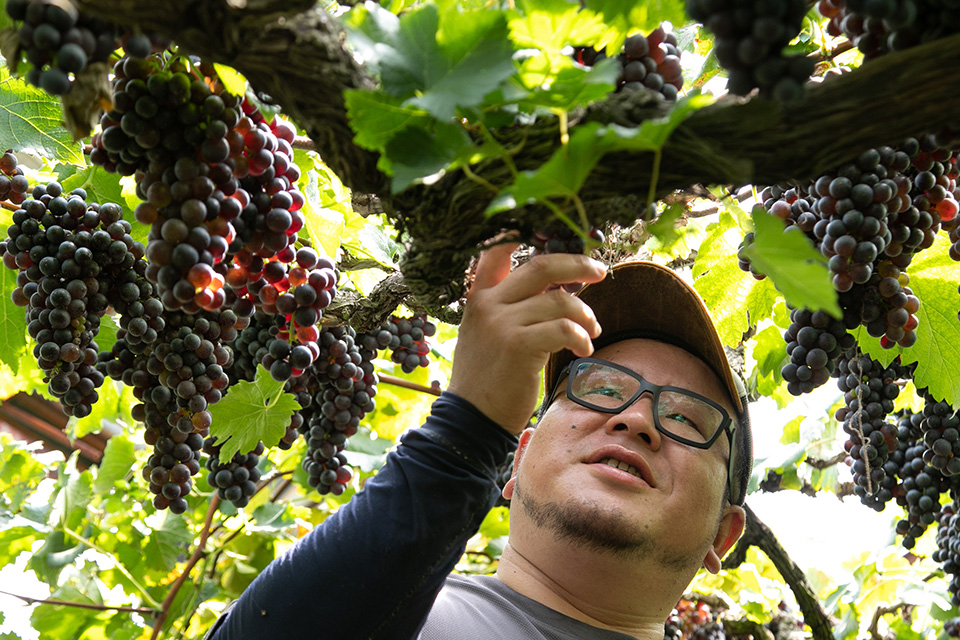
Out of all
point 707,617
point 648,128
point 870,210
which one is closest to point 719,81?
point 870,210

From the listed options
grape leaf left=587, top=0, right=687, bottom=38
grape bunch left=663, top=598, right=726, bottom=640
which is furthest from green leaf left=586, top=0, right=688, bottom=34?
grape bunch left=663, top=598, right=726, bottom=640

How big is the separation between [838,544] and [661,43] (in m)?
3.23

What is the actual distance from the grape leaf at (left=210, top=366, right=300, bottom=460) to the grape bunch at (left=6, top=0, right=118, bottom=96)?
41.7 inches

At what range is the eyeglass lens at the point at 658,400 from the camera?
1948mm

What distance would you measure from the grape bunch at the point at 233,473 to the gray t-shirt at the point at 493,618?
0.65m

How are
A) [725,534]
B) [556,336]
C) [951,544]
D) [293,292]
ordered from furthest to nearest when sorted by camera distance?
[951,544], [725,534], [293,292], [556,336]

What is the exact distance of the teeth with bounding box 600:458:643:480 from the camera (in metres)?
1.80

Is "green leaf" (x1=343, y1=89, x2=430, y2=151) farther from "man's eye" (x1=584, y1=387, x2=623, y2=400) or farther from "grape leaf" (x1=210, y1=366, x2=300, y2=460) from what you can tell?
"man's eye" (x1=584, y1=387, x2=623, y2=400)

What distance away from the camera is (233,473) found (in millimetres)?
2148

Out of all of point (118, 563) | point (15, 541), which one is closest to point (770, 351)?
point (118, 563)

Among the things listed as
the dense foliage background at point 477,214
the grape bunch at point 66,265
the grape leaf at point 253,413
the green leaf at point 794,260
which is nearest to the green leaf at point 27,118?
the dense foliage background at point 477,214

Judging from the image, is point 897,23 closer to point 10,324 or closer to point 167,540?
point 10,324

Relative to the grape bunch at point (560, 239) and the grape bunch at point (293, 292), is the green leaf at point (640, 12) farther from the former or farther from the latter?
the grape bunch at point (293, 292)

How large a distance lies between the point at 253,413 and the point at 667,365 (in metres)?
1.05
